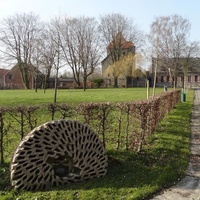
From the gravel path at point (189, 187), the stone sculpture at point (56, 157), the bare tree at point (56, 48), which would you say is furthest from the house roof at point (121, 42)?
the stone sculpture at point (56, 157)

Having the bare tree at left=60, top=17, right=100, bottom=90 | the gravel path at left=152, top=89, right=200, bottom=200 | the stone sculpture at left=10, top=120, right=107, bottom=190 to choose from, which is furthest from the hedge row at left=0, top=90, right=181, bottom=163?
the bare tree at left=60, top=17, right=100, bottom=90

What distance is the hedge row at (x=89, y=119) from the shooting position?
5047 mm

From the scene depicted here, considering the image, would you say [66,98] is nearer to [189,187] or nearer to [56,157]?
[56,157]

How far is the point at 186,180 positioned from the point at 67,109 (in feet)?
8.95

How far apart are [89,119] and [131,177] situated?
1601 millimetres

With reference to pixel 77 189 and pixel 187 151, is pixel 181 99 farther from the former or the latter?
pixel 77 189

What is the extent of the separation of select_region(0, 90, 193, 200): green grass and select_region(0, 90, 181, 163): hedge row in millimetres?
459

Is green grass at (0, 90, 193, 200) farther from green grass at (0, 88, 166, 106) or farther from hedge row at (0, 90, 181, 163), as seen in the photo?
green grass at (0, 88, 166, 106)

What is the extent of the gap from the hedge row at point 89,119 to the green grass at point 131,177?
18.1 inches

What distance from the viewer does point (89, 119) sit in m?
5.54

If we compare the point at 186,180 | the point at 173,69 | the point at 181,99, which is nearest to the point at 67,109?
the point at 186,180

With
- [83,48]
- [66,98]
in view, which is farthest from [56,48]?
[83,48]

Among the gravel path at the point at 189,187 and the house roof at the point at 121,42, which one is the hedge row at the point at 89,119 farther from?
the house roof at the point at 121,42

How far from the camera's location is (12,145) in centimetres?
596
